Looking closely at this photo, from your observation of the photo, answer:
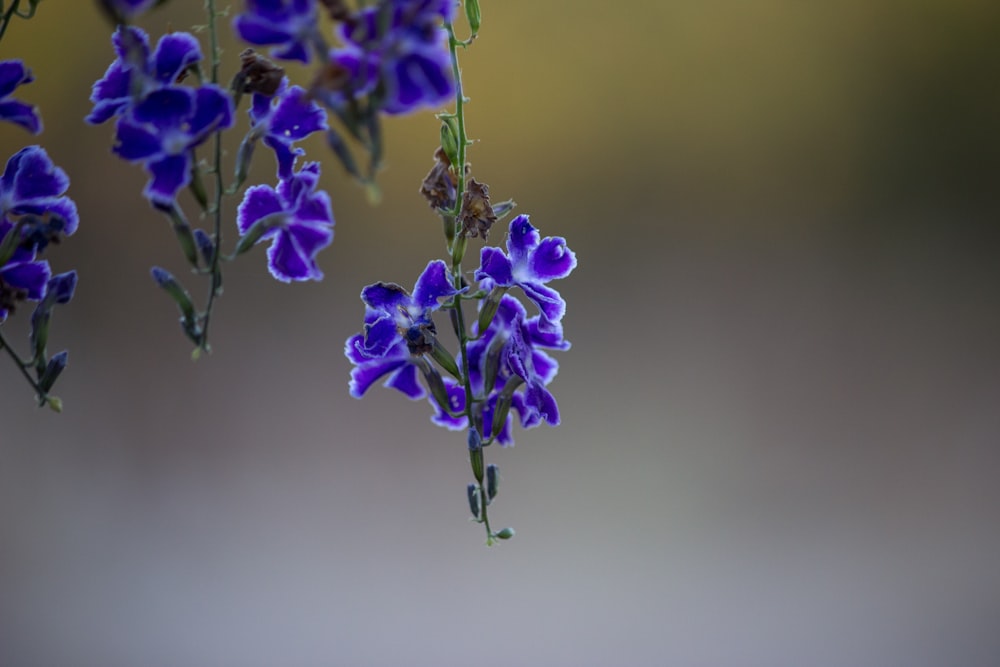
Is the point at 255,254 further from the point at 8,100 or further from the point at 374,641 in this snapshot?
the point at 8,100

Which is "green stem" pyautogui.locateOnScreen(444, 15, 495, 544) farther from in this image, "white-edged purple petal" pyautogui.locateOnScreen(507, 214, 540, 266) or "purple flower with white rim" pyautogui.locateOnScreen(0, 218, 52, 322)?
Result: "purple flower with white rim" pyautogui.locateOnScreen(0, 218, 52, 322)

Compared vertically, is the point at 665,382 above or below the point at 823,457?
above

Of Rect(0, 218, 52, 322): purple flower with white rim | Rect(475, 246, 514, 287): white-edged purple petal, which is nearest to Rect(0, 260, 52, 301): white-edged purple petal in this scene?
Rect(0, 218, 52, 322): purple flower with white rim

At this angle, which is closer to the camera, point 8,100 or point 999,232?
point 8,100

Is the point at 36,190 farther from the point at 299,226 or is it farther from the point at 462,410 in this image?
the point at 462,410

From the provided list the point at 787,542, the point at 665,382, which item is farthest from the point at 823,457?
the point at 665,382

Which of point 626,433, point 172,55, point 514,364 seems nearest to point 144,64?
point 172,55
